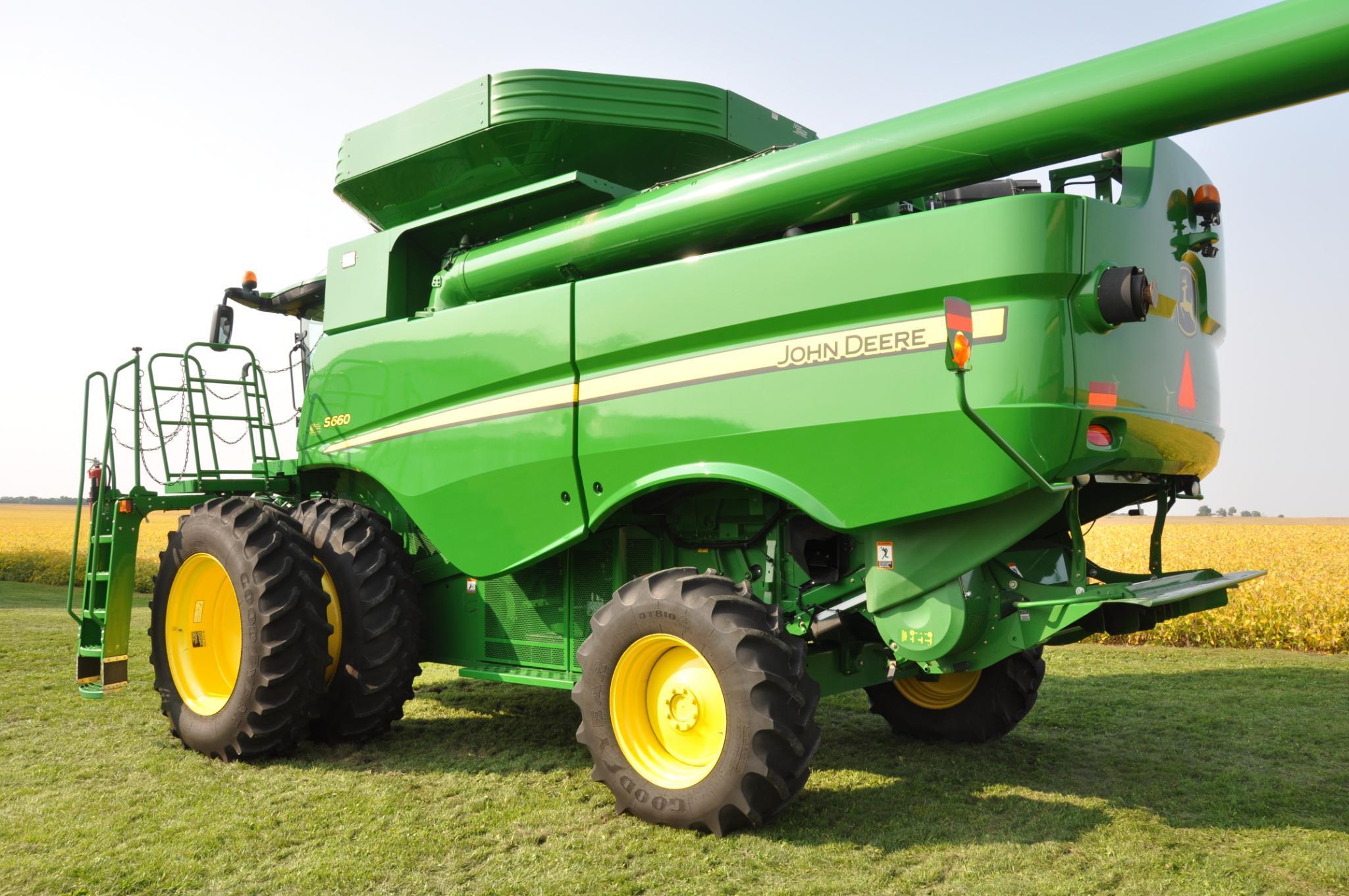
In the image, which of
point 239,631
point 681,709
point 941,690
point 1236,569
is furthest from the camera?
point 1236,569

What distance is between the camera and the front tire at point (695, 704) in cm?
405

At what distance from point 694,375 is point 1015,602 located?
174cm

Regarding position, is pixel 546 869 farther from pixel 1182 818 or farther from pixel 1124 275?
pixel 1124 275

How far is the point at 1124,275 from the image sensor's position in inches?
154

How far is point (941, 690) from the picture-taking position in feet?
20.1

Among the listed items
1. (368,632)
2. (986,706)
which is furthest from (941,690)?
(368,632)

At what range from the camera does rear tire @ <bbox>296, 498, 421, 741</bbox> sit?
575cm

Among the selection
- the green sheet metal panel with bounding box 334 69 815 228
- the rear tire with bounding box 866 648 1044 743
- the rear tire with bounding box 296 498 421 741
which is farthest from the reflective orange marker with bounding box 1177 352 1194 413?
the rear tire with bounding box 296 498 421 741

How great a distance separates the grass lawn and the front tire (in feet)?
0.55

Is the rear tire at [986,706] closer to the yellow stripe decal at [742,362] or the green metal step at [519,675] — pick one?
the green metal step at [519,675]

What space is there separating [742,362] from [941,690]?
281cm

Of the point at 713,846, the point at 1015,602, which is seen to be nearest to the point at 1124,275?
the point at 1015,602

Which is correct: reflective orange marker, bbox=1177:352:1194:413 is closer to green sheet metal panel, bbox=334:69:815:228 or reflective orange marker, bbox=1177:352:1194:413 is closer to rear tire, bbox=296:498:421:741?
green sheet metal panel, bbox=334:69:815:228

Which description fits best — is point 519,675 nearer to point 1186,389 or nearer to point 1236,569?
point 1186,389
